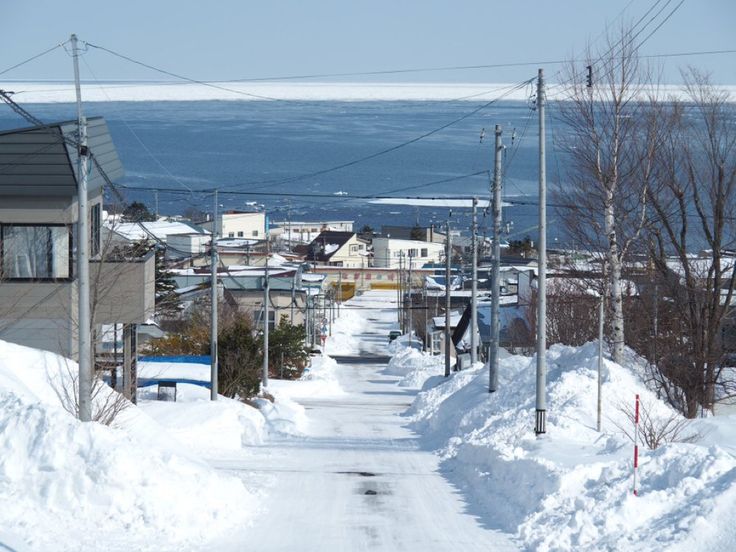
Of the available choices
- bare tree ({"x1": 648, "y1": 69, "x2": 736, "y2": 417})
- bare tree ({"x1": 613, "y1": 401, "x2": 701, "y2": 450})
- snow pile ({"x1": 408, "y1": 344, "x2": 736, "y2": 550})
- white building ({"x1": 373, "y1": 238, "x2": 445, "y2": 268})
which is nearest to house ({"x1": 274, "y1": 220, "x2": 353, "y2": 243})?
white building ({"x1": 373, "y1": 238, "x2": 445, "y2": 268})

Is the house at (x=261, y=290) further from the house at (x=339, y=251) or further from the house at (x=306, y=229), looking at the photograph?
the house at (x=306, y=229)

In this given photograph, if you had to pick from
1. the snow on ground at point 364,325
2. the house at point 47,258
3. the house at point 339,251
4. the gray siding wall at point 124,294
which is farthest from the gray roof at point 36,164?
the house at point 339,251

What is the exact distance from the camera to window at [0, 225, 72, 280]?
21.8 m

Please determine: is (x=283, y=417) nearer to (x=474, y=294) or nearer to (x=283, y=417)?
(x=283, y=417)

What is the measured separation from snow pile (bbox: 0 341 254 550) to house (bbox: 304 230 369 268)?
312 feet

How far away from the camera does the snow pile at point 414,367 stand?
165ft

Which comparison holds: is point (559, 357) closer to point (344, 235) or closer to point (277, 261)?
point (277, 261)

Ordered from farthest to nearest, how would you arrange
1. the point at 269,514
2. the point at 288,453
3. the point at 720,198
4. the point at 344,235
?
the point at 344,235
the point at 720,198
the point at 288,453
the point at 269,514

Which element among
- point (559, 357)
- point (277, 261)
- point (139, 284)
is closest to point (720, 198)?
point (559, 357)

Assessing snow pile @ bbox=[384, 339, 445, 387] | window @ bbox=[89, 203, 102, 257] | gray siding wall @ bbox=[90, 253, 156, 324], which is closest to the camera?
gray siding wall @ bbox=[90, 253, 156, 324]

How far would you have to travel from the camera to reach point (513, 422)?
2125cm

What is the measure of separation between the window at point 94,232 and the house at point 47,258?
641 millimetres

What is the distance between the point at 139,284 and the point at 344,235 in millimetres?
92279

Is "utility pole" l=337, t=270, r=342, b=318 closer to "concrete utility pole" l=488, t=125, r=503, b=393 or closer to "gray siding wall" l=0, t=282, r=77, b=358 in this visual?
"concrete utility pole" l=488, t=125, r=503, b=393
